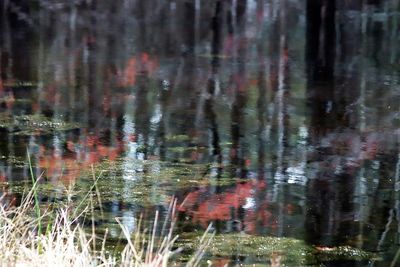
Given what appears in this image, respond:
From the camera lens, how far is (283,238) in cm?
669

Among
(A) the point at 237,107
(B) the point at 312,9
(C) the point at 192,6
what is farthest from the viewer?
(C) the point at 192,6

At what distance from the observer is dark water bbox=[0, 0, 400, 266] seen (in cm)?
744

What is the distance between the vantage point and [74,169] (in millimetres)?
8383

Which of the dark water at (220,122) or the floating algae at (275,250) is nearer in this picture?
the floating algae at (275,250)

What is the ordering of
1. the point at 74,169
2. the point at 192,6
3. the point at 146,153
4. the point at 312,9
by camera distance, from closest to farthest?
1. the point at 74,169
2. the point at 146,153
3. the point at 312,9
4. the point at 192,6

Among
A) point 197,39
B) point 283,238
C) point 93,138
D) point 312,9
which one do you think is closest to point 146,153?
point 93,138

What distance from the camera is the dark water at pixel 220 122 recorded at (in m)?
7.44

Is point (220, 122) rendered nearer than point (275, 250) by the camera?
No

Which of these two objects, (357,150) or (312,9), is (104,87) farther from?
(312,9)

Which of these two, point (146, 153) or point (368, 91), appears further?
point (368, 91)

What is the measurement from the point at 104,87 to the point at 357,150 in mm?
4317

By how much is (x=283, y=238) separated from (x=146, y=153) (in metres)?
2.67

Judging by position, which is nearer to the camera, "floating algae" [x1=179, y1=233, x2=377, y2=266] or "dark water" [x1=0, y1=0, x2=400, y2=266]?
"floating algae" [x1=179, y1=233, x2=377, y2=266]

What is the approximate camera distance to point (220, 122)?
34.6 feet
